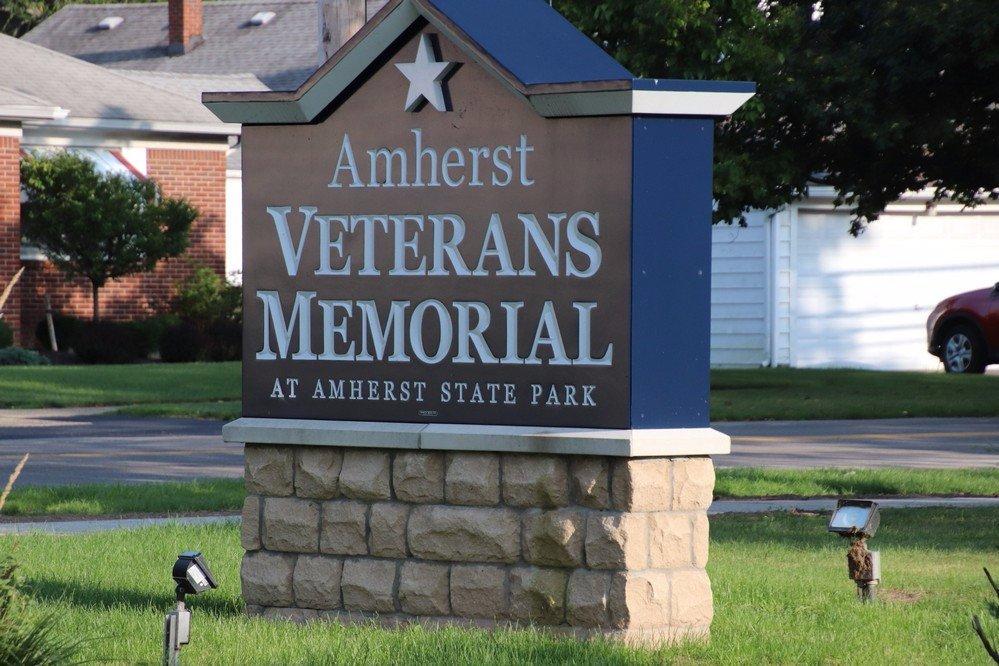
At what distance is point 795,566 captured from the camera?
8844 millimetres

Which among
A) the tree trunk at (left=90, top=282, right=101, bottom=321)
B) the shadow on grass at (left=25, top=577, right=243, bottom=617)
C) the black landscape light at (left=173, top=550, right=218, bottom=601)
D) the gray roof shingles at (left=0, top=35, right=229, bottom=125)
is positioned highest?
the gray roof shingles at (left=0, top=35, right=229, bottom=125)

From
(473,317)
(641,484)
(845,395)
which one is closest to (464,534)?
(641,484)

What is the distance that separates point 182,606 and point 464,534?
133 cm

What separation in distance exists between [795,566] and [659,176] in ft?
10.5

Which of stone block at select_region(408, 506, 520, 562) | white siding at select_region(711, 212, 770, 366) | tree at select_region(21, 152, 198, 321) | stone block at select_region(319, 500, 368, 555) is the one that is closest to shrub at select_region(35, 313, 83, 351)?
tree at select_region(21, 152, 198, 321)

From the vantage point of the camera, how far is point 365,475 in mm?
6949

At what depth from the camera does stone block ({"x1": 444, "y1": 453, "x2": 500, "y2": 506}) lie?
666 cm

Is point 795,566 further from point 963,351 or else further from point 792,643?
point 963,351

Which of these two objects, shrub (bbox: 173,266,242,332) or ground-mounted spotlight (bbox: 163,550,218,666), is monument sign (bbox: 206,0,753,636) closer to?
ground-mounted spotlight (bbox: 163,550,218,666)

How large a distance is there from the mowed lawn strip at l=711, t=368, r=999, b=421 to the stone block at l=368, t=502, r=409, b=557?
12.2m

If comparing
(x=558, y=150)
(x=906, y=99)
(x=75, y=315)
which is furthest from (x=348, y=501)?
(x=75, y=315)

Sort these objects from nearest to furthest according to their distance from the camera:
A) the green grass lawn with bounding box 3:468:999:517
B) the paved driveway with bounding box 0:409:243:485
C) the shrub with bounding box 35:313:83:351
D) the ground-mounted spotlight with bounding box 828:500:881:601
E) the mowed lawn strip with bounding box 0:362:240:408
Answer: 1. the ground-mounted spotlight with bounding box 828:500:881:601
2. the green grass lawn with bounding box 3:468:999:517
3. the paved driveway with bounding box 0:409:243:485
4. the mowed lawn strip with bounding box 0:362:240:408
5. the shrub with bounding box 35:313:83:351

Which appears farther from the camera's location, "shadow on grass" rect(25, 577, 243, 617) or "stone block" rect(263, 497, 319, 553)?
"shadow on grass" rect(25, 577, 243, 617)

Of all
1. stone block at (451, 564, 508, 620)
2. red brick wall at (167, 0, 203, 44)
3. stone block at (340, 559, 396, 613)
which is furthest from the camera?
red brick wall at (167, 0, 203, 44)
